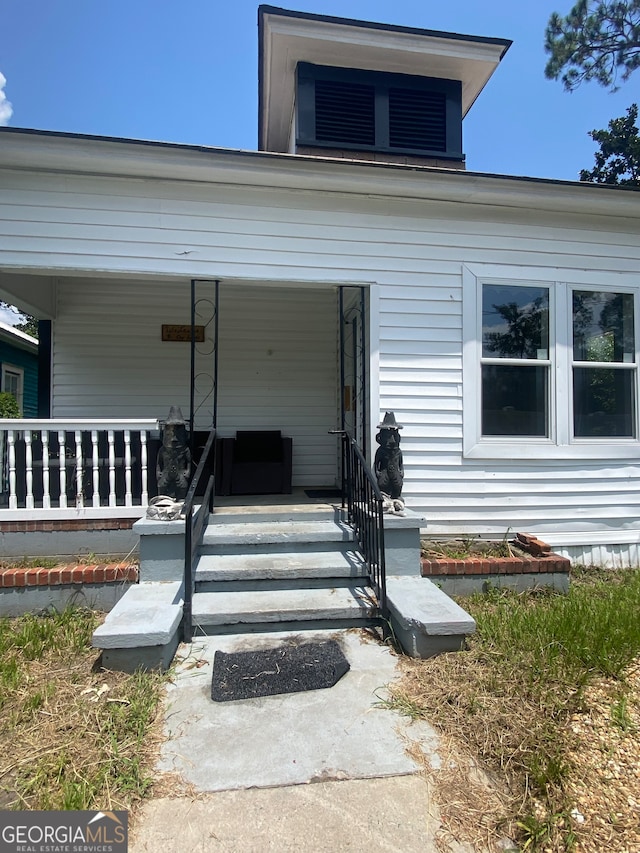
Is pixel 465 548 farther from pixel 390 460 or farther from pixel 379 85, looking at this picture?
pixel 379 85

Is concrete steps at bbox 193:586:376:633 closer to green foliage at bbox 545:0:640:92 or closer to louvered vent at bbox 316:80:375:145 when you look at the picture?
louvered vent at bbox 316:80:375:145

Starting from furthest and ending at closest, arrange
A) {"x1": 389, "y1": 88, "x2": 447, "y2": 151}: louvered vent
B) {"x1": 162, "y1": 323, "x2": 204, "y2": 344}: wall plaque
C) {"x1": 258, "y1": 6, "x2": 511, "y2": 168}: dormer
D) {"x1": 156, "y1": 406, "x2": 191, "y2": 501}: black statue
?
{"x1": 389, "y1": 88, "x2": 447, "y2": 151}: louvered vent → {"x1": 162, "y1": 323, "x2": 204, "y2": 344}: wall plaque → {"x1": 258, "y1": 6, "x2": 511, "y2": 168}: dormer → {"x1": 156, "y1": 406, "x2": 191, "y2": 501}: black statue

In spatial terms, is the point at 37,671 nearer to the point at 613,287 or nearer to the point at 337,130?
the point at 613,287

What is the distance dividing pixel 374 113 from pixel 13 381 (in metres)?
10.3

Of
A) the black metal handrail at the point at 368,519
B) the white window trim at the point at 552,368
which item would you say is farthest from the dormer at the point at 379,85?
the black metal handrail at the point at 368,519

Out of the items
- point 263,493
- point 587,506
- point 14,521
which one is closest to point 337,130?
point 263,493

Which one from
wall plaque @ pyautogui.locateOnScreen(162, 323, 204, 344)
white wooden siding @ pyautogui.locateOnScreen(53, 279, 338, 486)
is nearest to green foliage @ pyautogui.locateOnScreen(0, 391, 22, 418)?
white wooden siding @ pyautogui.locateOnScreen(53, 279, 338, 486)

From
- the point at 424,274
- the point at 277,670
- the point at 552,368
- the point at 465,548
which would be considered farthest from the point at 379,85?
the point at 277,670

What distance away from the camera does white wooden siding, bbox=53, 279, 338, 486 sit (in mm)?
5590

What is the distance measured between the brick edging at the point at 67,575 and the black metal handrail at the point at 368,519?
1.70 meters

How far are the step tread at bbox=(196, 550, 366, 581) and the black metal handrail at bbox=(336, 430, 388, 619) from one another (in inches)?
5.6

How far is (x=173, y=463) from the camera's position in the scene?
11.5 ft

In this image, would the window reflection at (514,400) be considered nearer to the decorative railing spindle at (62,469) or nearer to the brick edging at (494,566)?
the brick edging at (494,566)

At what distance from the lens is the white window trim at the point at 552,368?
13.9 ft
